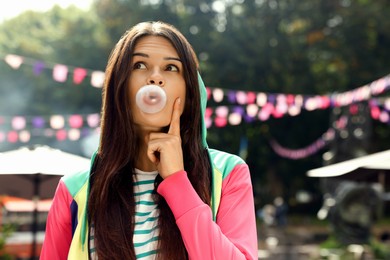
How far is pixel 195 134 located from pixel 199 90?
0.33 ft

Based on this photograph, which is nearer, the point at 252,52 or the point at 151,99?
the point at 151,99

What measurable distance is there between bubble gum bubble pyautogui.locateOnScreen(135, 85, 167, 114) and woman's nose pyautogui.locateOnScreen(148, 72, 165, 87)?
5cm

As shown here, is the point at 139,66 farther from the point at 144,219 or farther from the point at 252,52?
the point at 252,52

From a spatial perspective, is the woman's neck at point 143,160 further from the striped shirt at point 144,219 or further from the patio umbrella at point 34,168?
the patio umbrella at point 34,168

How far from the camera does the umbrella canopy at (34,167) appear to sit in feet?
17.5

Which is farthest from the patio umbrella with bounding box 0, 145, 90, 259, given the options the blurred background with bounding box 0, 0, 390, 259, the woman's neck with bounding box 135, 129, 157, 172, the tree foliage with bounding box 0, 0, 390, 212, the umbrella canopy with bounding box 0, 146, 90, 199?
the tree foliage with bounding box 0, 0, 390, 212

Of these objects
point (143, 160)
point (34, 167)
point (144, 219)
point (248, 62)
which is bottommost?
point (144, 219)

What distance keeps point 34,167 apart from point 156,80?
14.1ft

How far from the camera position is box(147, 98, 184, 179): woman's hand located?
1.39 metres

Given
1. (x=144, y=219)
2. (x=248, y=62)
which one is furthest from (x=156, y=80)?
(x=248, y=62)

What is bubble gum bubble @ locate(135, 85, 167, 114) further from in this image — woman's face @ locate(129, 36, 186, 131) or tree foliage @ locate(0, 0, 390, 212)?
tree foliage @ locate(0, 0, 390, 212)

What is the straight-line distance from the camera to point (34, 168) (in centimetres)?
552

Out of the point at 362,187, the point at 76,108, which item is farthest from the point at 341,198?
the point at 76,108

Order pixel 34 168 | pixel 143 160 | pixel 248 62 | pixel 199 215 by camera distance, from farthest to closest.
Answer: pixel 248 62 < pixel 34 168 < pixel 143 160 < pixel 199 215
